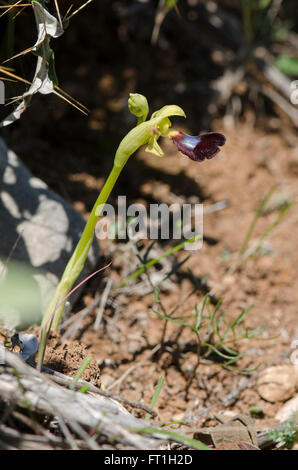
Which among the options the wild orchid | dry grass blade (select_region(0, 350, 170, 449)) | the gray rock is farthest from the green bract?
dry grass blade (select_region(0, 350, 170, 449))

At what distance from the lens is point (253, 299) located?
2.02 meters

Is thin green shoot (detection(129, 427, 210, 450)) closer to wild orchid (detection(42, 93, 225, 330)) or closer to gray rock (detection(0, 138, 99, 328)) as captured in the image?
wild orchid (detection(42, 93, 225, 330))

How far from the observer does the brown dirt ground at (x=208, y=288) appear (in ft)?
5.24

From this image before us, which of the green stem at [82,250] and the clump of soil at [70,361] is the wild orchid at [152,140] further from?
the clump of soil at [70,361]

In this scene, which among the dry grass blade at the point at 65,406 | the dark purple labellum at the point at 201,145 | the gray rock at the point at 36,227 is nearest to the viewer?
the dry grass blade at the point at 65,406

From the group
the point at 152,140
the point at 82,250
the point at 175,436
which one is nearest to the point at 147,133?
the point at 152,140

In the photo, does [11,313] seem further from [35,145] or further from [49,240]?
[35,145]

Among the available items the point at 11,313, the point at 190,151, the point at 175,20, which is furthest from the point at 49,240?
the point at 175,20

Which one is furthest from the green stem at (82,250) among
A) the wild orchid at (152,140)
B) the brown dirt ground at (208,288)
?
the brown dirt ground at (208,288)

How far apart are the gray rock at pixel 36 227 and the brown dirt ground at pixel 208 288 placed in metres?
0.22

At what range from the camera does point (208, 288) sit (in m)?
1.99

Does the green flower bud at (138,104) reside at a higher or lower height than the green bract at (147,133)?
higher

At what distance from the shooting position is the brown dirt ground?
1599 millimetres

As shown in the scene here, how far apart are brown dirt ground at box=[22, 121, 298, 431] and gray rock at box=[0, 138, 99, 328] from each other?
0.22m
